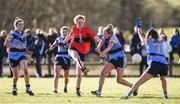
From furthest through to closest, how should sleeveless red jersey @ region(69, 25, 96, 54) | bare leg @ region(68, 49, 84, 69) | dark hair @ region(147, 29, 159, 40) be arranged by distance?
sleeveless red jersey @ region(69, 25, 96, 54), bare leg @ region(68, 49, 84, 69), dark hair @ region(147, 29, 159, 40)

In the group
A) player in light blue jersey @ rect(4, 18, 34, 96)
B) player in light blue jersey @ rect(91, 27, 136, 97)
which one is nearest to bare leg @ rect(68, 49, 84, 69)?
player in light blue jersey @ rect(91, 27, 136, 97)

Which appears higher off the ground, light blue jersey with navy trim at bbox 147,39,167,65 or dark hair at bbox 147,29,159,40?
dark hair at bbox 147,29,159,40

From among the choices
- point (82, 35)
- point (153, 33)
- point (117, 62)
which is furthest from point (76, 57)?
point (153, 33)

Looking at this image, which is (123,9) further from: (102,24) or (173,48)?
(173,48)

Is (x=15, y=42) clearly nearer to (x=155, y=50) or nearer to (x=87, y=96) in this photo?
(x=87, y=96)

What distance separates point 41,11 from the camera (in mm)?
59438

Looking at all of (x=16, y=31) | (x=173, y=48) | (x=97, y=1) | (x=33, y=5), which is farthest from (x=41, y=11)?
(x=16, y=31)

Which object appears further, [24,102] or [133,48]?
[133,48]

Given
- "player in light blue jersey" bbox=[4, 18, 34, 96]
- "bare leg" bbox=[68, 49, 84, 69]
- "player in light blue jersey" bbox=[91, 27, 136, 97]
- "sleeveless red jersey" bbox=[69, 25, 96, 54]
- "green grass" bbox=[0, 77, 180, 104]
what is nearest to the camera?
"green grass" bbox=[0, 77, 180, 104]

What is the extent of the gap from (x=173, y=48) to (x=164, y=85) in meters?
15.4

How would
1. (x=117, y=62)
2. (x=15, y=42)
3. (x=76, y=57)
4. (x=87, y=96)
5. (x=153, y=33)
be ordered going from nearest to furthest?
1. (x=153, y=33)
2. (x=76, y=57)
3. (x=117, y=62)
4. (x=87, y=96)
5. (x=15, y=42)

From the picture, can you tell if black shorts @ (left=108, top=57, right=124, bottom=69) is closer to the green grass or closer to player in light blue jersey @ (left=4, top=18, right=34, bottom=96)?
the green grass

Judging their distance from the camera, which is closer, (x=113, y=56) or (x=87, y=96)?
(x=113, y=56)

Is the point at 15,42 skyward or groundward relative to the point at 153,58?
skyward
